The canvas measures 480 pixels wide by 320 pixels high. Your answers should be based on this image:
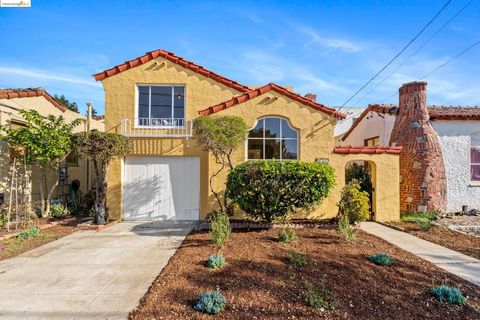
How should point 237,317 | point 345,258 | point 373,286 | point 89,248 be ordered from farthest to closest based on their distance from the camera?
point 89,248
point 345,258
point 373,286
point 237,317

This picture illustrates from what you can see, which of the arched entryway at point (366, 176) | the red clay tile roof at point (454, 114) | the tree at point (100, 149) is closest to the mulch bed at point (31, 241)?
the tree at point (100, 149)

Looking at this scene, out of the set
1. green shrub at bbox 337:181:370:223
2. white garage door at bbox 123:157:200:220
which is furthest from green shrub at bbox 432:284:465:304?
white garage door at bbox 123:157:200:220

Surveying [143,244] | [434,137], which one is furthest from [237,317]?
[434,137]

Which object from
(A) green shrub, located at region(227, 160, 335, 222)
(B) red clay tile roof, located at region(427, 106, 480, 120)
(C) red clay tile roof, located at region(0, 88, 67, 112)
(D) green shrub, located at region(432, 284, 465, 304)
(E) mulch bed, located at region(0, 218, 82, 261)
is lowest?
(E) mulch bed, located at region(0, 218, 82, 261)

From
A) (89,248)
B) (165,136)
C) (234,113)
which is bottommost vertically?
(89,248)

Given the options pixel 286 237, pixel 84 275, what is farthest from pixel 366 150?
pixel 84 275

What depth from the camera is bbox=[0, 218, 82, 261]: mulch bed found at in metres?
6.80

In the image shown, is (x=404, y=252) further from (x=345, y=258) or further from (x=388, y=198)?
(x=388, y=198)

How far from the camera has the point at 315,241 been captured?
7297 mm

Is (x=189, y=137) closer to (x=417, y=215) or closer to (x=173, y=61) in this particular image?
(x=173, y=61)

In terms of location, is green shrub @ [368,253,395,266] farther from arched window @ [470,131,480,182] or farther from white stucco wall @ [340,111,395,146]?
arched window @ [470,131,480,182]

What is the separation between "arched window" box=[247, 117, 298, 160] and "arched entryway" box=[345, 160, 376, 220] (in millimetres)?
2976

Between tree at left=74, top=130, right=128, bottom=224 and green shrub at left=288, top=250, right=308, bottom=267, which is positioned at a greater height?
tree at left=74, top=130, right=128, bottom=224

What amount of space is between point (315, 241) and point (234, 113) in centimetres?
544
